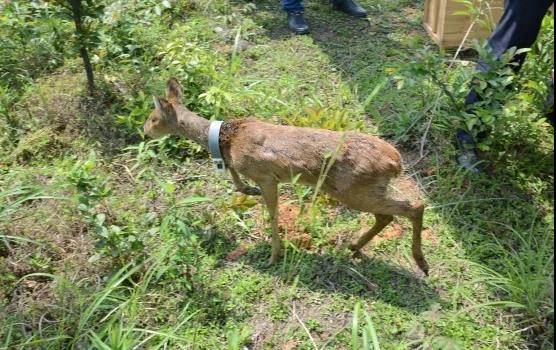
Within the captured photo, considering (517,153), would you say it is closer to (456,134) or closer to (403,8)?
(456,134)

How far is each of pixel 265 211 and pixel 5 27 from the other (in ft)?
10.6

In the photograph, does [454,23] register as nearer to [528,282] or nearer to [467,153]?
[467,153]

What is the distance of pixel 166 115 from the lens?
3.95 m

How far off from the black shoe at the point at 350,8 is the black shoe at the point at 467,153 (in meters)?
2.66

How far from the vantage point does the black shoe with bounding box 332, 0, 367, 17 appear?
21.0 feet

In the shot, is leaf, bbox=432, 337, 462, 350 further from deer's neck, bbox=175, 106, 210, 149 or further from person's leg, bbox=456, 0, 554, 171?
deer's neck, bbox=175, 106, 210, 149

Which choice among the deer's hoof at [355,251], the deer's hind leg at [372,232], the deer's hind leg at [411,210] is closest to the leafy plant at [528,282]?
the deer's hind leg at [411,210]

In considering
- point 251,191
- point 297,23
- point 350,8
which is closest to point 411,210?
point 251,191

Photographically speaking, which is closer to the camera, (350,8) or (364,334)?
(364,334)

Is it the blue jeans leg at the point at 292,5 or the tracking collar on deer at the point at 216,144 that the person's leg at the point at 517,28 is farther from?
the blue jeans leg at the point at 292,5

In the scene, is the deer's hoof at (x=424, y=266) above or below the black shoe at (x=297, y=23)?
below

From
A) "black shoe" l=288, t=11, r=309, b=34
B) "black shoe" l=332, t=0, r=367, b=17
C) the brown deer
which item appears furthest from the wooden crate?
the brown deer

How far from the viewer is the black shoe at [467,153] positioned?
159 inches

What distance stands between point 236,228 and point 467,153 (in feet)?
5.60
